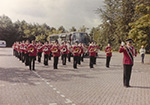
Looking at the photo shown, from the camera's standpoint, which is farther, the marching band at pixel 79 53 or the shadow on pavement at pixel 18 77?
the shadow on pavement at pixel 18 77

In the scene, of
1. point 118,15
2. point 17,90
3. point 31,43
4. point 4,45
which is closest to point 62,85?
point 17,90

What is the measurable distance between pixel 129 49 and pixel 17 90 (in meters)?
5.09

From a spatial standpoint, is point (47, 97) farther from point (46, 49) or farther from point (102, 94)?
point (46, 49)

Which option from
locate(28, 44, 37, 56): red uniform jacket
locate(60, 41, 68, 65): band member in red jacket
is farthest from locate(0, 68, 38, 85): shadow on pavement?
locate(60, 41, 68, 65): band member in red jacket

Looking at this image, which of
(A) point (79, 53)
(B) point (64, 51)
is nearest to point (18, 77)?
(A) point (79, 53)

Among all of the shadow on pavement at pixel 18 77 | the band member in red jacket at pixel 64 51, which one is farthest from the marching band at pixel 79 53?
the shadow on pavement at pixel 18 77

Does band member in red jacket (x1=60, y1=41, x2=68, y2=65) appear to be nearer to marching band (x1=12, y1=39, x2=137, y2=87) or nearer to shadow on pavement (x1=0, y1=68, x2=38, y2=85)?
marching band (x1=12, y1=39, x2=137, y2=87)

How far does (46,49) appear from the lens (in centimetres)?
1752

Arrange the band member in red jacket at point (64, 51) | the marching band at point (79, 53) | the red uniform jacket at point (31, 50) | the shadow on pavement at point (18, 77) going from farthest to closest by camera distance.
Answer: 1. the band member in red jacket at point (64, 51)
2. the red uniform jacket at point (31, 50)
3. the shadow on pavement at point (18, 77)
4. the marching band at point (79, 53)

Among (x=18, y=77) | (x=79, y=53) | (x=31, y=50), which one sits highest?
(x=31, y=50)

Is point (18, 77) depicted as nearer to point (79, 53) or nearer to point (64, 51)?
point (79, 53)

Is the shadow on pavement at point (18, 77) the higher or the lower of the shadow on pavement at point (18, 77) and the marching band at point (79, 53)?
the lower

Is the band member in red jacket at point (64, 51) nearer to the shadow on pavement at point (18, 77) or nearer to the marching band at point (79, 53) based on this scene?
the marching band at point (79, 53)

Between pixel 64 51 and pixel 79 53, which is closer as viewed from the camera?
pixel 79 53
